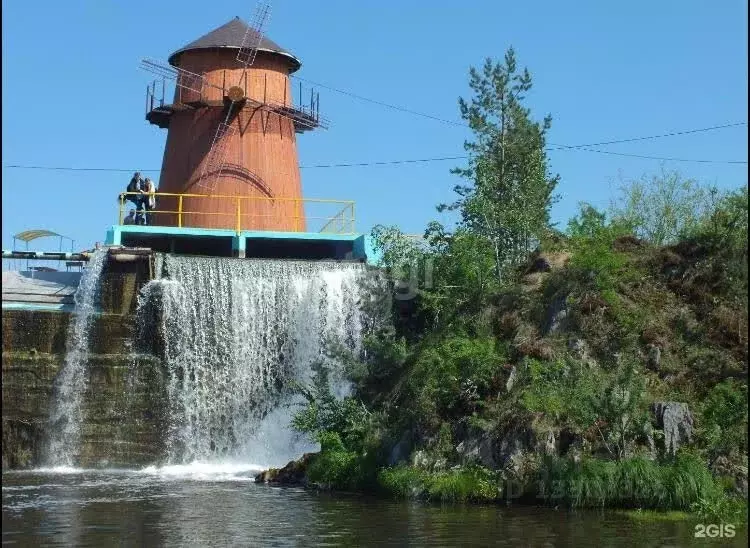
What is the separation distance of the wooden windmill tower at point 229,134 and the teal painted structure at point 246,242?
34.1 inches

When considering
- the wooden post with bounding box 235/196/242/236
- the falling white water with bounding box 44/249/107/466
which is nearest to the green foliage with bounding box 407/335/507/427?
the falling white water with bounding box 44/249/107/466

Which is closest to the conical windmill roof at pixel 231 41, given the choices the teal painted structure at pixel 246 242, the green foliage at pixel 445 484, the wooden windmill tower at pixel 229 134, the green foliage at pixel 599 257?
the wooden windmill tower at pixel 229 134

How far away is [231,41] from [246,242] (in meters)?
6.77

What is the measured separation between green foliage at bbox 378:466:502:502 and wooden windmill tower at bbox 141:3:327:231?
51.7 ft

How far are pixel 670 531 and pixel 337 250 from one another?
20005mm

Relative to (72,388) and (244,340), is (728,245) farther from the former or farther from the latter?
(72,388)

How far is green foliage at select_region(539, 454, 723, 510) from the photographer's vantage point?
18031mm

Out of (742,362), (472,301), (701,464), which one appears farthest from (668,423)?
(472,301)

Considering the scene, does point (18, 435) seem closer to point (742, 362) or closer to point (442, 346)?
point (442, 346)

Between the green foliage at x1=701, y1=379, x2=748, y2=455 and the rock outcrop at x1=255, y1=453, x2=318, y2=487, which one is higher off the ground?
the green foliage at x1=701, y1=379, x2=748, y2=455

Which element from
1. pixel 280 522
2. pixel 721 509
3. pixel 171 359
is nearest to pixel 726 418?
pixel 721 509

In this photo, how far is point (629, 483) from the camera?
18.6 meters

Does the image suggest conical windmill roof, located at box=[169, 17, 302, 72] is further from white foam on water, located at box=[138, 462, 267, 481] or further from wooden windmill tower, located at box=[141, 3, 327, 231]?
white foam on water, located at box=[138, 462, 267, 481]

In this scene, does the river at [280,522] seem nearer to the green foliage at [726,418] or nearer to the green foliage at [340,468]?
the green foliage at [340,468]
